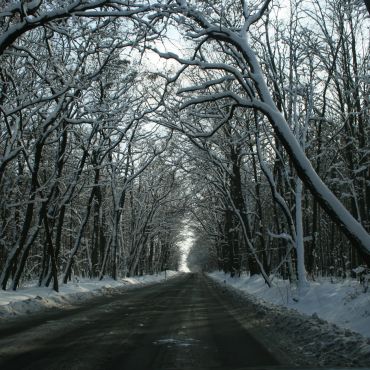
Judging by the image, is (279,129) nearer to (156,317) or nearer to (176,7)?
(176,7)

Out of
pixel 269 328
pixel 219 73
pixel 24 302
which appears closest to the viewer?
pixel 269 328

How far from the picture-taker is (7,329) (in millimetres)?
9953

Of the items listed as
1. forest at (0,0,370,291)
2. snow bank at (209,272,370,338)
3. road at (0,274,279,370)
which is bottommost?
road at (0,274,279,370)

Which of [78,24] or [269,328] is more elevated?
[78,24]

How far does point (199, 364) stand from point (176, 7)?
8165mm

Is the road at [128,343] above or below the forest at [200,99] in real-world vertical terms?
below

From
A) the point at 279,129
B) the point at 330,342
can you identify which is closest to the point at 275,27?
the point at 279,129

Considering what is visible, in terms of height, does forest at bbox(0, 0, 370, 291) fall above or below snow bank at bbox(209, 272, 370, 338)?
above

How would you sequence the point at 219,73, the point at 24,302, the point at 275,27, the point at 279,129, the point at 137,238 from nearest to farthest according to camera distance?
the point at 279,129
the point at 24,302
the point at 275,27
the point at 219,73
the point at 137,238

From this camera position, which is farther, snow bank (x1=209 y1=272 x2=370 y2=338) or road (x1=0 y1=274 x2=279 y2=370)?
snow bank (x1=209 y1=272 x2=370 y2=338)

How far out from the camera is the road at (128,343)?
6.55m

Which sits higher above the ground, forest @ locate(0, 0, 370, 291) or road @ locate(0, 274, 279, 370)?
forest @ locate(0, 0, 370, 291)

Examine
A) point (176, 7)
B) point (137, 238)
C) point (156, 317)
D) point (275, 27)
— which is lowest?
point (156, 317)

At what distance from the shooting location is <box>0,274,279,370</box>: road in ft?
21.5
